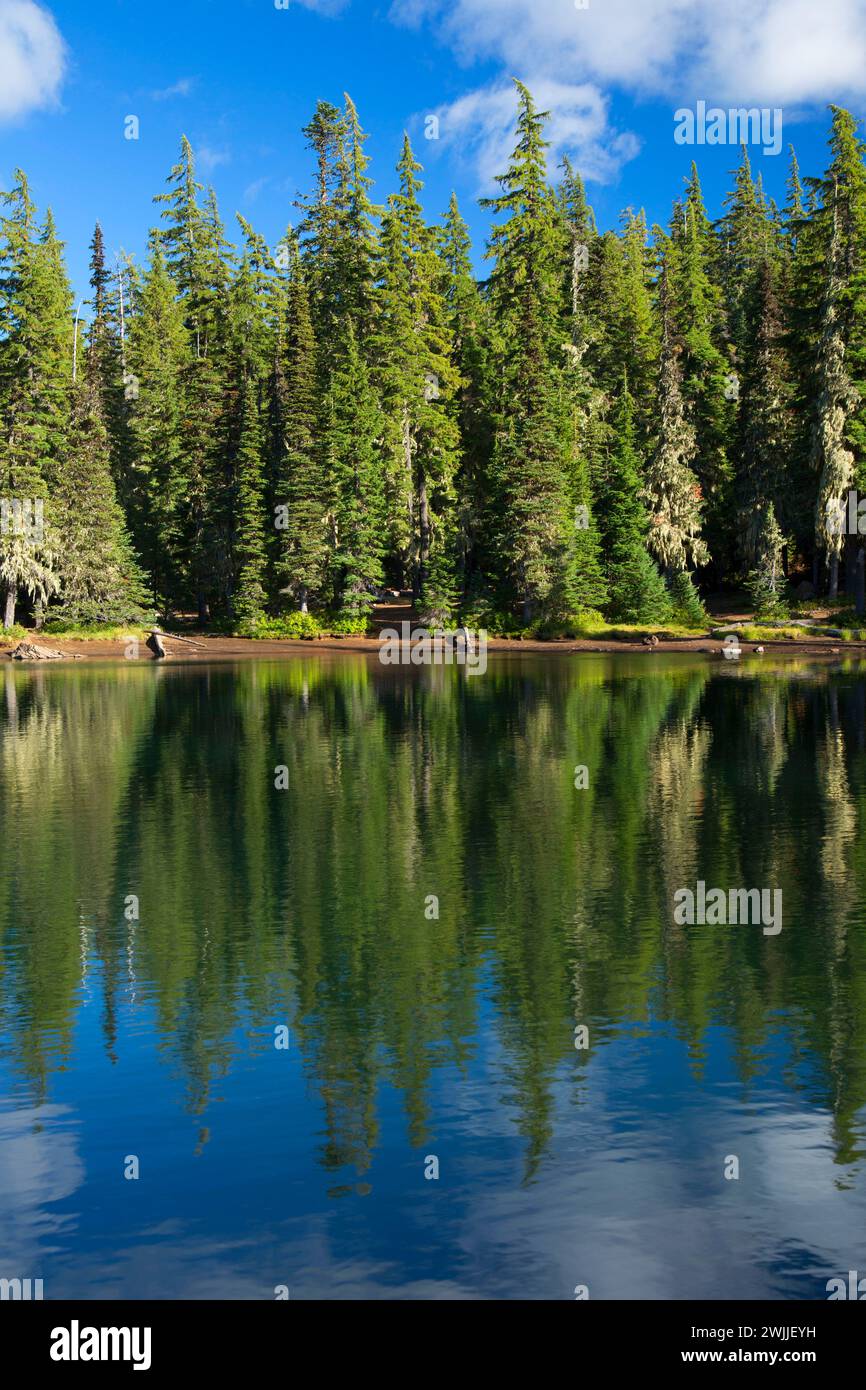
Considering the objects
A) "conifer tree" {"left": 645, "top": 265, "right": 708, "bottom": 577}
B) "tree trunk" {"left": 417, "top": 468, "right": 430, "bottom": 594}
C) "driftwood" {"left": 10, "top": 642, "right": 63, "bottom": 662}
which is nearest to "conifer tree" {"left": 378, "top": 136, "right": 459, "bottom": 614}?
"tree trunk" {"left": 417, "top": 468, "right": 430, "bottom": 594}

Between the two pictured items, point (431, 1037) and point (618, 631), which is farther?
point (618, 631)

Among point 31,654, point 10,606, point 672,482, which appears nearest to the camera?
point 31,654

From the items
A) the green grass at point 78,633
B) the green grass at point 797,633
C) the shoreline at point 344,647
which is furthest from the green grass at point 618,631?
the green grass at point 78,633

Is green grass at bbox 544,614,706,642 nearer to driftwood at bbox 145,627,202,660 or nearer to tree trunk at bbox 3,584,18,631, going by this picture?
driftwood at bbox 145,627,202,660

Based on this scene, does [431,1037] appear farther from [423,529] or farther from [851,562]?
[423,529]

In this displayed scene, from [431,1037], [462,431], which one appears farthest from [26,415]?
[431,1037]

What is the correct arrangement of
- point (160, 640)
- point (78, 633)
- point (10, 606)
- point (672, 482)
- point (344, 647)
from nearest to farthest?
point (344, 647) → point (10, 606) → point (160, 640) → point (672, 482) → point (78, 633)

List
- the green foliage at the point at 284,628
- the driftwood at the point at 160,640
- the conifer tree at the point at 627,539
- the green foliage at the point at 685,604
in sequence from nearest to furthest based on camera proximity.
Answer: the green foliage at the point at 685,604, the conifer tree at the point at 627,539, the driftwood at the point at 160,640, the green foliage at the point at 284,628

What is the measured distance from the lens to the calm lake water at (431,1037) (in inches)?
333

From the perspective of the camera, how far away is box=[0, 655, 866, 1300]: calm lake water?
27.8ft

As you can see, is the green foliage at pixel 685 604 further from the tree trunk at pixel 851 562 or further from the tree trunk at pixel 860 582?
the tree trunk at pixel 860 582

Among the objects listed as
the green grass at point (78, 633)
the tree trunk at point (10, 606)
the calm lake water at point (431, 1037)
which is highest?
the tree trunk at point (10, 606)

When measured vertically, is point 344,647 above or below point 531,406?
below

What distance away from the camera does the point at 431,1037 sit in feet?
39.6
